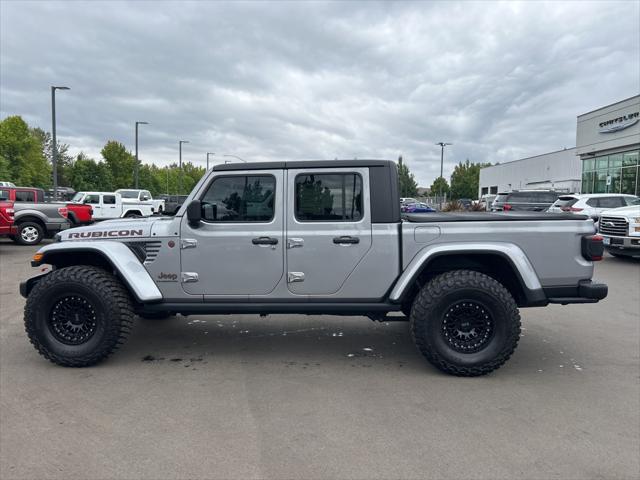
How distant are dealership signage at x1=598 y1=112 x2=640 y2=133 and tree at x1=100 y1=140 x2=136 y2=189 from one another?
156 feet

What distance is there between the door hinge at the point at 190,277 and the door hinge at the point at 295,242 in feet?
3.16

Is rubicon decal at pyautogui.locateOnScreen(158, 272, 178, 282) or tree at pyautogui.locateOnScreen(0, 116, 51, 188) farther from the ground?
tree at pyautogui.locateOnScreen(0, 116, 51, 188)

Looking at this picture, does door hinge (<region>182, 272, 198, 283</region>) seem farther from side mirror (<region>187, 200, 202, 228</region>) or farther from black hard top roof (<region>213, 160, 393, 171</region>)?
black hard top roof (<region>213, 160, 393, 171</region>)

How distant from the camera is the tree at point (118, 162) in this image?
5253cm

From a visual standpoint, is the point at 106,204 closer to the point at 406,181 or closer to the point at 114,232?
the point at 114,232

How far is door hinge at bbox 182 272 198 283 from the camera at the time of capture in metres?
4.46

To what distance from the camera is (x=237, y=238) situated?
14.4 feet

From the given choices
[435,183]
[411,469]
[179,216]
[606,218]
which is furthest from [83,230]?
[435,183]

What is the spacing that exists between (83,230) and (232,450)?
2.84m

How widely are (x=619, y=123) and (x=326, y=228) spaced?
35056mm

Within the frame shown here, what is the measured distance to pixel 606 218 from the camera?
11.8 m

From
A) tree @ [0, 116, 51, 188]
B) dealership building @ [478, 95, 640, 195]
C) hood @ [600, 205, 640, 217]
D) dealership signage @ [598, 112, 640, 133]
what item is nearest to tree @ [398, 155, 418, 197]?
dealership building @ [478, 95, 640, 195]

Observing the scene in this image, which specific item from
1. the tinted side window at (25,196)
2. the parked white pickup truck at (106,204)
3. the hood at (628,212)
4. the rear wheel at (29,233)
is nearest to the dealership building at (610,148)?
the hood at (628,212)

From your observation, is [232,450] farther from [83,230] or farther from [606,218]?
[606,218]
